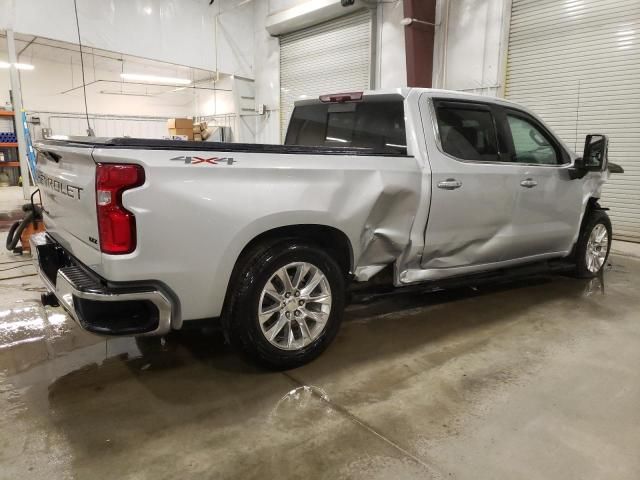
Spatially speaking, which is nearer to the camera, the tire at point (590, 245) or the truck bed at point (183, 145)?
the truck bed at point (183, 145)

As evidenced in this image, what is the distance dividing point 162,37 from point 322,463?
13290 millimetres

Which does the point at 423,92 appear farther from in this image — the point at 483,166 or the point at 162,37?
the point at 162,37

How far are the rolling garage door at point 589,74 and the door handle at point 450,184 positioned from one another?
537 cm

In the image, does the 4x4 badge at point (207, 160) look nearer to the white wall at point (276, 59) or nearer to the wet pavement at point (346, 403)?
the wet pavement at point (346, 403)

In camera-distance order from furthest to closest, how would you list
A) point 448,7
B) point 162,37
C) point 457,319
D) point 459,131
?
1. point 162,37
2. point 448,7
3. point 457,319
4. point 459,131

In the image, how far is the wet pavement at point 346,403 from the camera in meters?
2.02

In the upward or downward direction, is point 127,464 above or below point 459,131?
below

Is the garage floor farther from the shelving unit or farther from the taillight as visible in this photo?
the shelving unit

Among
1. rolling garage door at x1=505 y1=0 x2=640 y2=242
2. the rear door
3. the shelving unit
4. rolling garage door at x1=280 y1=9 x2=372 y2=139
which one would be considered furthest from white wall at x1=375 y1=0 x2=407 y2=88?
the shelving unit

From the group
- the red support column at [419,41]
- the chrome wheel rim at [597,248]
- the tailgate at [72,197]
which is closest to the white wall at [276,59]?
the red support column at [419,41]

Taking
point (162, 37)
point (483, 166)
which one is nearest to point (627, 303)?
point (483, 166)

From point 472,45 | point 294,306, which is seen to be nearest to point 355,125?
point 294,306

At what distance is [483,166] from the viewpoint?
343cm

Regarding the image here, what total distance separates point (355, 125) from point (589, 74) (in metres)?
5.90
